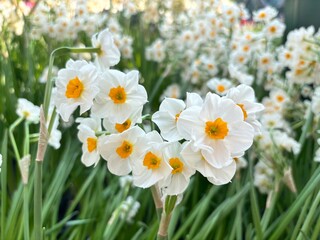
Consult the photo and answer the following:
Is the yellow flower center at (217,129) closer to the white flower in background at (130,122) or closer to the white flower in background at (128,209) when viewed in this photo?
the white flower in background at (130,122)

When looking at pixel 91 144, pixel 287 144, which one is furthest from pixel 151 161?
pixel 287 144

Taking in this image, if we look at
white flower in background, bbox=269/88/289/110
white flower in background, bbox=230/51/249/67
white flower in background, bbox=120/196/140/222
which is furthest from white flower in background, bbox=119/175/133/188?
white flower in background, bbox=230/51/249/67

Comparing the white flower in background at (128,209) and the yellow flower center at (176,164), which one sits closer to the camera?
the yellow flower center at (176,164)

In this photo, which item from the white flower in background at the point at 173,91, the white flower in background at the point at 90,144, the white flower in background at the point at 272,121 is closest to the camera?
the white flower in background at the point at 90,144

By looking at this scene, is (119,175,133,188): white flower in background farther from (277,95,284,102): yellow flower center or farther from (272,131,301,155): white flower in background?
(277,95,284,102): yellow flower center

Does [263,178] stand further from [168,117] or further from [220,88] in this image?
[168,117]

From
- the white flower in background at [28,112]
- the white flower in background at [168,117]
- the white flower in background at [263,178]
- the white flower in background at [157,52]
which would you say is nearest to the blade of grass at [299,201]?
the white flower in background at [263,178]
